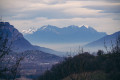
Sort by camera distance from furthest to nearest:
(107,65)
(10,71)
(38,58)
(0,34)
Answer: (38,58)
(107,65)
(0,34)
(10,71)

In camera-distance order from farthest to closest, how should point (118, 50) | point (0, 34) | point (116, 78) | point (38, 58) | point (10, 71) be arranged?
point (38, 58), point (118, 50), point (116, 78), point (0, 34), point (10, 71)

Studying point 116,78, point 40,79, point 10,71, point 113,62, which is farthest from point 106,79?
point 40,79

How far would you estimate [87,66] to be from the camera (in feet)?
115

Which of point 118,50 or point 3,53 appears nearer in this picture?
point 3,53

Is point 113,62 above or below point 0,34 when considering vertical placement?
below

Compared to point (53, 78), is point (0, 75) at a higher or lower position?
higher

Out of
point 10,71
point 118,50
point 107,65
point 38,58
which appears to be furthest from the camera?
point 38,58

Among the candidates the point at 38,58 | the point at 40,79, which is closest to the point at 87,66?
the point at 40,79

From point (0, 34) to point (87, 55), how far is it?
97.2 feet

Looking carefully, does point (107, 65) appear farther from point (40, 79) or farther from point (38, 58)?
point (38, 58)

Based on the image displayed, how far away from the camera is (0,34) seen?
1245 centimetres

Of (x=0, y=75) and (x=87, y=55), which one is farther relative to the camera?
(x=87, y=55)

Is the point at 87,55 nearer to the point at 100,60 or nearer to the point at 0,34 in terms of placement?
the point at 100,60

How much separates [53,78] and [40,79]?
7.61ft
